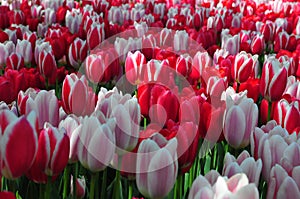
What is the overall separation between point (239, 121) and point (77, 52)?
1.48m

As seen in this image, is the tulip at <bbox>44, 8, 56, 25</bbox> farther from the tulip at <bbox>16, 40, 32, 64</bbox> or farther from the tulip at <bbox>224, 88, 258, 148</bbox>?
the tulip at <bbox>224, 88, 258, 148</bbox>

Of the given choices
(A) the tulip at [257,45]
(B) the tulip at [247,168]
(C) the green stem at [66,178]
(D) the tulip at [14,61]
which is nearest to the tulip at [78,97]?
(C) the green stem at [66,178]

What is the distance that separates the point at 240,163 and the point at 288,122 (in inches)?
19.5

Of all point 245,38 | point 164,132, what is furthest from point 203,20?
point 164,132

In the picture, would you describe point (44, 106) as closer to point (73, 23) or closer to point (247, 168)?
point (247, 168)

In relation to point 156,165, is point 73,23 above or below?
below

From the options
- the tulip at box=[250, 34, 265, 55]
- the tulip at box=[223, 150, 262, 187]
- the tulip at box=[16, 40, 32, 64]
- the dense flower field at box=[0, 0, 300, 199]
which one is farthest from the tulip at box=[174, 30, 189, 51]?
the tulip at box=[223, 150, 262, 187]

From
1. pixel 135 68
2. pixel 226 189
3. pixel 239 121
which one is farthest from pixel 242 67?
pixel 226 189

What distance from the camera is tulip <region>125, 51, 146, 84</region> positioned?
88.7 inches

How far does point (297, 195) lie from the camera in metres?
1.24

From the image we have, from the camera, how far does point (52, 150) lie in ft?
4.41

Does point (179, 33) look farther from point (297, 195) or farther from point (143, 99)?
point (297, 195)

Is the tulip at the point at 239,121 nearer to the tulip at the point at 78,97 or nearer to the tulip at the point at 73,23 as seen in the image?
the tulip at the point at 78,97

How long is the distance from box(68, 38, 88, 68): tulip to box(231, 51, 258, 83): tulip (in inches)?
35.6
